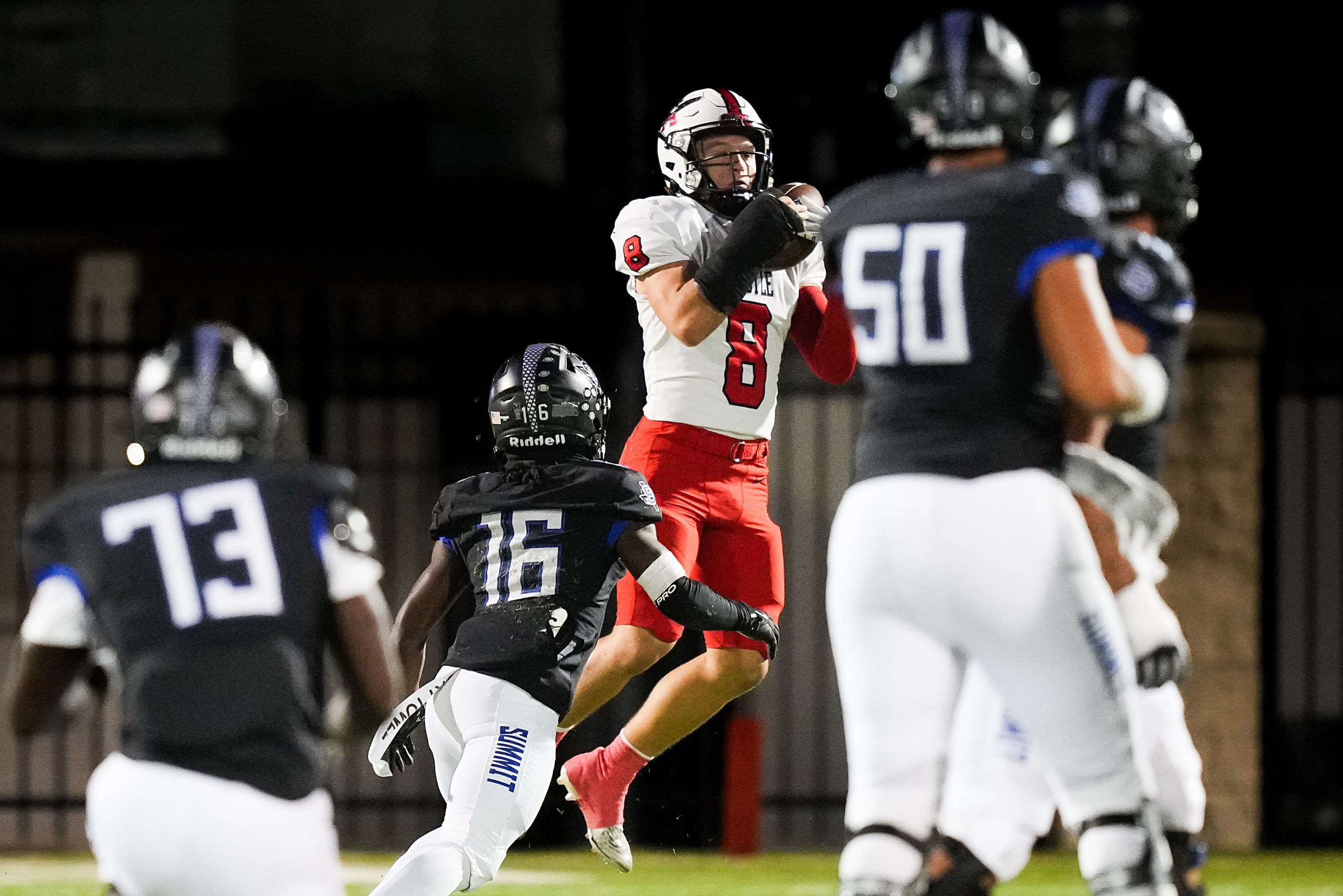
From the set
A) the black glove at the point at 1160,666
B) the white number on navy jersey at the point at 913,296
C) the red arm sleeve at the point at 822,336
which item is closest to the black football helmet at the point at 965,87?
the white number on navy jersey at the point at 913,296

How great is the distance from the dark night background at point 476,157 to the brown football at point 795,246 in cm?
225

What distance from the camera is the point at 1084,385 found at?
12.8 ft

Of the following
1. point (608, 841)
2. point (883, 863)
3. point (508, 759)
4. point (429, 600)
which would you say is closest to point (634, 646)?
point (608, 841)

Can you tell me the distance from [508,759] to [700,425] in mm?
1197

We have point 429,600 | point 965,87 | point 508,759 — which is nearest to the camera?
point 965,87

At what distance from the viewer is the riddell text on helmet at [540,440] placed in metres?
4.90

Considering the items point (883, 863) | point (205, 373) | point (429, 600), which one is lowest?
point (883, 863)

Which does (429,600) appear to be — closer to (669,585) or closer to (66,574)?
(669,585)

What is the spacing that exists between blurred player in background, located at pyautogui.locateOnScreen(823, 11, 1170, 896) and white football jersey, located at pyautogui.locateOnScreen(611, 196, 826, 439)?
1.36 metres

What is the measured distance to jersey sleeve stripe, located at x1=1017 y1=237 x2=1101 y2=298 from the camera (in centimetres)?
388

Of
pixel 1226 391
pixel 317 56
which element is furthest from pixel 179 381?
pixel 317 56

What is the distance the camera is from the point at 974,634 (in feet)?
12.5

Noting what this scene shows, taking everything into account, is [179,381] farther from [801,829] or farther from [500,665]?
[801,829]

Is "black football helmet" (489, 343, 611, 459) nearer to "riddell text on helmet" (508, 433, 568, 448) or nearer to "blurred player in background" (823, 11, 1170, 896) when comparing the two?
"riddell text on helmet" (508, 433, 568, 448)
